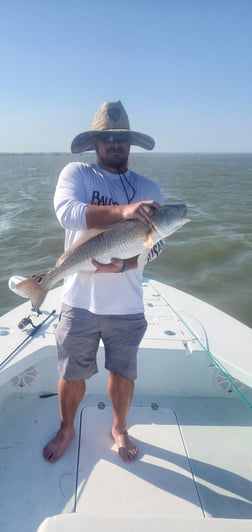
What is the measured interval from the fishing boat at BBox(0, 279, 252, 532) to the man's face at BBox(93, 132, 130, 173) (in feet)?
5.79

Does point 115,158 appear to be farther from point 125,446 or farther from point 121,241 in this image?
point 125,446

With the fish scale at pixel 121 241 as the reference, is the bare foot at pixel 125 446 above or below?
below

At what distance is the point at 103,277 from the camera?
2.67 metres

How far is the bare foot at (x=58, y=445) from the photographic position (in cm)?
311

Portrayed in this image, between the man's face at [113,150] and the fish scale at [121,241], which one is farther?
the man's face at [113,150]

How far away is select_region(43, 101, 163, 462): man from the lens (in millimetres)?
2580

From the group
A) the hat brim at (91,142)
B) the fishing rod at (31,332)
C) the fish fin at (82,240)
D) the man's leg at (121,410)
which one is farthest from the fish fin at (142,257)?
the fishing rod at (31,332)

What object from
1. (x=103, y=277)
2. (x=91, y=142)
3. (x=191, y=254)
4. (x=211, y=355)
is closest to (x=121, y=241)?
(x=103, y=277)

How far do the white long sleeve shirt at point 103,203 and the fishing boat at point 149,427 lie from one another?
3.43ft

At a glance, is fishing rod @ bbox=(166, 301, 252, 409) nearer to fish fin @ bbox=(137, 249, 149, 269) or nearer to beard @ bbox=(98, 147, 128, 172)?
fish fin @ bbox=(137, 249, 149, 269)

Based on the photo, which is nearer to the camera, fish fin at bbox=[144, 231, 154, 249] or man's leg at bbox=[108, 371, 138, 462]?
fish fin at bbox=[144, 231, 154, 249]

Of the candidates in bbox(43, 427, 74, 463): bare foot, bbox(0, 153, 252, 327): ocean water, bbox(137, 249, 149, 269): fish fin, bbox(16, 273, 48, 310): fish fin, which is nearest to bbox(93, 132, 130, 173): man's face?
bbox(137, 249, 149, 269): fish fin

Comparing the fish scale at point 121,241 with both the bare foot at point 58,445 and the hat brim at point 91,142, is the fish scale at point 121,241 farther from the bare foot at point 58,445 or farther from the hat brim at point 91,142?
the bare foot at point 58,445

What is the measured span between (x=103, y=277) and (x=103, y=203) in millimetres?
511
